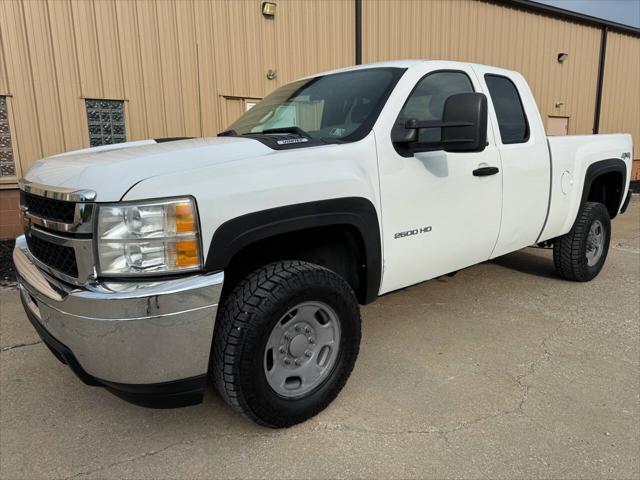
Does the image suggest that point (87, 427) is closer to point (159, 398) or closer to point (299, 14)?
point (159, 398)

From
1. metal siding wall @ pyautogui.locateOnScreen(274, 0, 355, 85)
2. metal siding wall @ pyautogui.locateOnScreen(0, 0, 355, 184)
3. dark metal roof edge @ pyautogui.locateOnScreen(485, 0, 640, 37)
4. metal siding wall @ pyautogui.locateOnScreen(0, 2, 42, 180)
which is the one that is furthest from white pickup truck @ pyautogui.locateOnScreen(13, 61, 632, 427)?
dark metal roof edge @ pyautogui.locateOnScreen(485, 0, 640, 37)

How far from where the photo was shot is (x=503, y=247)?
12.7 feet

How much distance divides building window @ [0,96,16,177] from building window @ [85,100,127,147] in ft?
3.46

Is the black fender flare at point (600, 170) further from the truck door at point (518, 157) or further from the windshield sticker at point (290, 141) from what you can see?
the windshield sticker at point (290, 141)

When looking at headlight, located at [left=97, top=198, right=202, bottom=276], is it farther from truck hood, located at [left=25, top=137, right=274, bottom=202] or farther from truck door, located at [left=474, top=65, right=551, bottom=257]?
truck door, located at [left=474, top=65, right=551, bottom=257]

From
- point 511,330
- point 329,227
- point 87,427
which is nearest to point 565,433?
point 511,330

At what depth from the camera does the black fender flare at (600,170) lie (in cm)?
462

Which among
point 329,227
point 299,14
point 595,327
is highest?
point 299,14

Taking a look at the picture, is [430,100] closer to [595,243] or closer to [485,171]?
[485,171]

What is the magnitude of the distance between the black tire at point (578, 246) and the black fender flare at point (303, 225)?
9.06ft

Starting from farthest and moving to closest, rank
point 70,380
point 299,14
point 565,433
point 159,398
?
point 299,14, point 70,380, point 565,433, point 159,398

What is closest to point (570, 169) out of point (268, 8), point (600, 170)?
point (600, 170)

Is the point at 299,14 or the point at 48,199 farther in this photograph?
the point at 299,14

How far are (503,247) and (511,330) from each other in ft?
2.12
